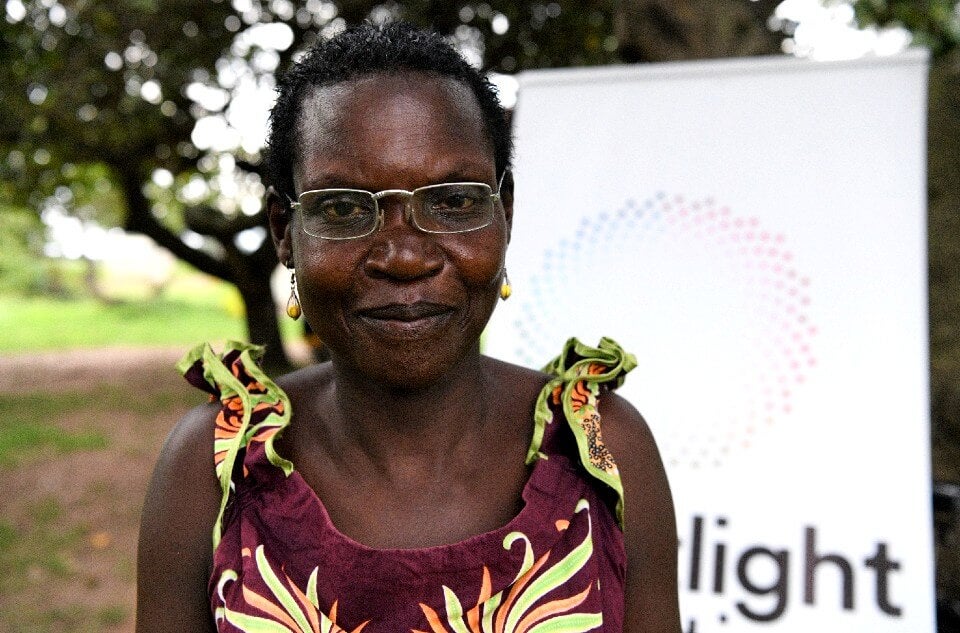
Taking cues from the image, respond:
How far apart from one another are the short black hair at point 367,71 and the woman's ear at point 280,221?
0.07ft

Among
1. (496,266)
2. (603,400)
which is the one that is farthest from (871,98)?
(496,266)

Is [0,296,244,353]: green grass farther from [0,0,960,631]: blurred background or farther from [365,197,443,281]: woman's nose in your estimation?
[365,197,443,281]: woman's nose

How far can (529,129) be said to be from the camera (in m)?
2.81

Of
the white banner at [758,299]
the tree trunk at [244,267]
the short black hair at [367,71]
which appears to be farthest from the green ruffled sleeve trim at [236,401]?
the tree trunk at [244,267]

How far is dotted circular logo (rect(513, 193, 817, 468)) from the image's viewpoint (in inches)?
92.3

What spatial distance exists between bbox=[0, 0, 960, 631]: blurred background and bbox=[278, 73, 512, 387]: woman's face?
5.38ft

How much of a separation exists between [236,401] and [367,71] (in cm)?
63

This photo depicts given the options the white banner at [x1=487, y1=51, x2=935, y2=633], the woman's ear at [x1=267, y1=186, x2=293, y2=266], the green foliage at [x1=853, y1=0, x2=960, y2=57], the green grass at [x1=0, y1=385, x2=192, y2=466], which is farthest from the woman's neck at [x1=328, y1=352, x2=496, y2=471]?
the green grass at [x1=0, y1=385, x2=192, y2=466]

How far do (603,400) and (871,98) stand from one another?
150 centimetres

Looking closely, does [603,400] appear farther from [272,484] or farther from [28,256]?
[28,256]

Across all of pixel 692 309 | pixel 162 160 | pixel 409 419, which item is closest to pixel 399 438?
pixel 409 419

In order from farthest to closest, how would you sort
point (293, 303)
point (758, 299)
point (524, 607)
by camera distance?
point (758, 299) < point (293, 303) < point (524, 607)

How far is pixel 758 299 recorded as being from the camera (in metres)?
2.44

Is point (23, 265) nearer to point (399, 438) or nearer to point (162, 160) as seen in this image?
point (162, 160)
